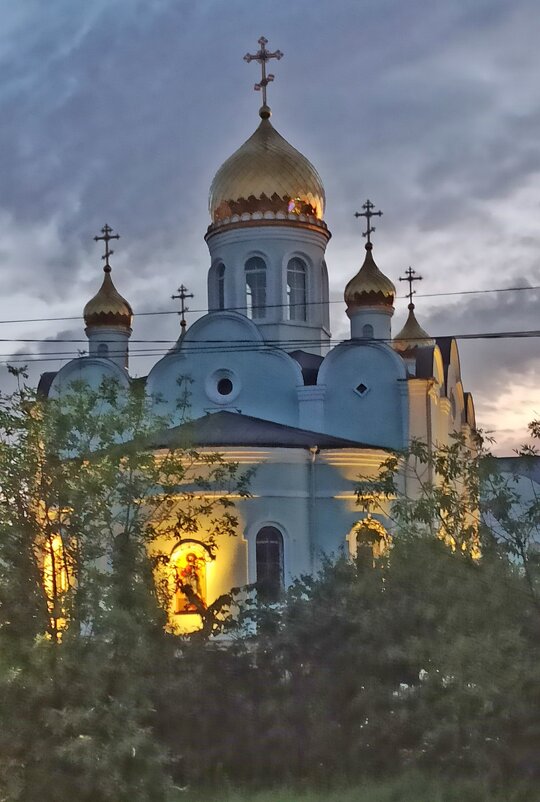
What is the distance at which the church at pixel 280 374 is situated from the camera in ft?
71.2

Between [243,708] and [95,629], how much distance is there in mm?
3261

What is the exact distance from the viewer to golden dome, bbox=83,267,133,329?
91.8 feet

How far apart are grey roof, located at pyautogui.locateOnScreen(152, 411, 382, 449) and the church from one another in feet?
0.13

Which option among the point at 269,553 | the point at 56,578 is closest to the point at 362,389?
the point at 269,553

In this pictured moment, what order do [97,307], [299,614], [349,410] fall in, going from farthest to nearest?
1. [97,307]
2. [349,410]
3. [299,614]

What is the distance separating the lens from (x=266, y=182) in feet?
86.1

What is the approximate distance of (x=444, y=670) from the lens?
472 inches

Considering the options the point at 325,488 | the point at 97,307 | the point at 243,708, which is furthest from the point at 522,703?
the point at 97,307

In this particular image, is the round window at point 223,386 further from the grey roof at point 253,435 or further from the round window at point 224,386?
the grey roof at point 253,435

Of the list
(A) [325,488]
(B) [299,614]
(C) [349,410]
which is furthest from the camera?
(C) [349,410]

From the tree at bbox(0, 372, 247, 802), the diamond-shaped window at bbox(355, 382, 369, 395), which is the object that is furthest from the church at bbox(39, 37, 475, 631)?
the tree at bbox(0, 372, 247, 802)

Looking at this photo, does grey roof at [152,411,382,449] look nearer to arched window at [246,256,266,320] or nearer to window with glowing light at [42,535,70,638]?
arched window at [246,256,266,320]

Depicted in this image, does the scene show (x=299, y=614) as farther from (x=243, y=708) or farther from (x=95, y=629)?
(x=95, y=629)

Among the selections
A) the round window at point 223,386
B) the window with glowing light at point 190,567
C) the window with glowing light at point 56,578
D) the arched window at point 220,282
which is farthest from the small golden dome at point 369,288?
the window with glowing light at point 56,578
